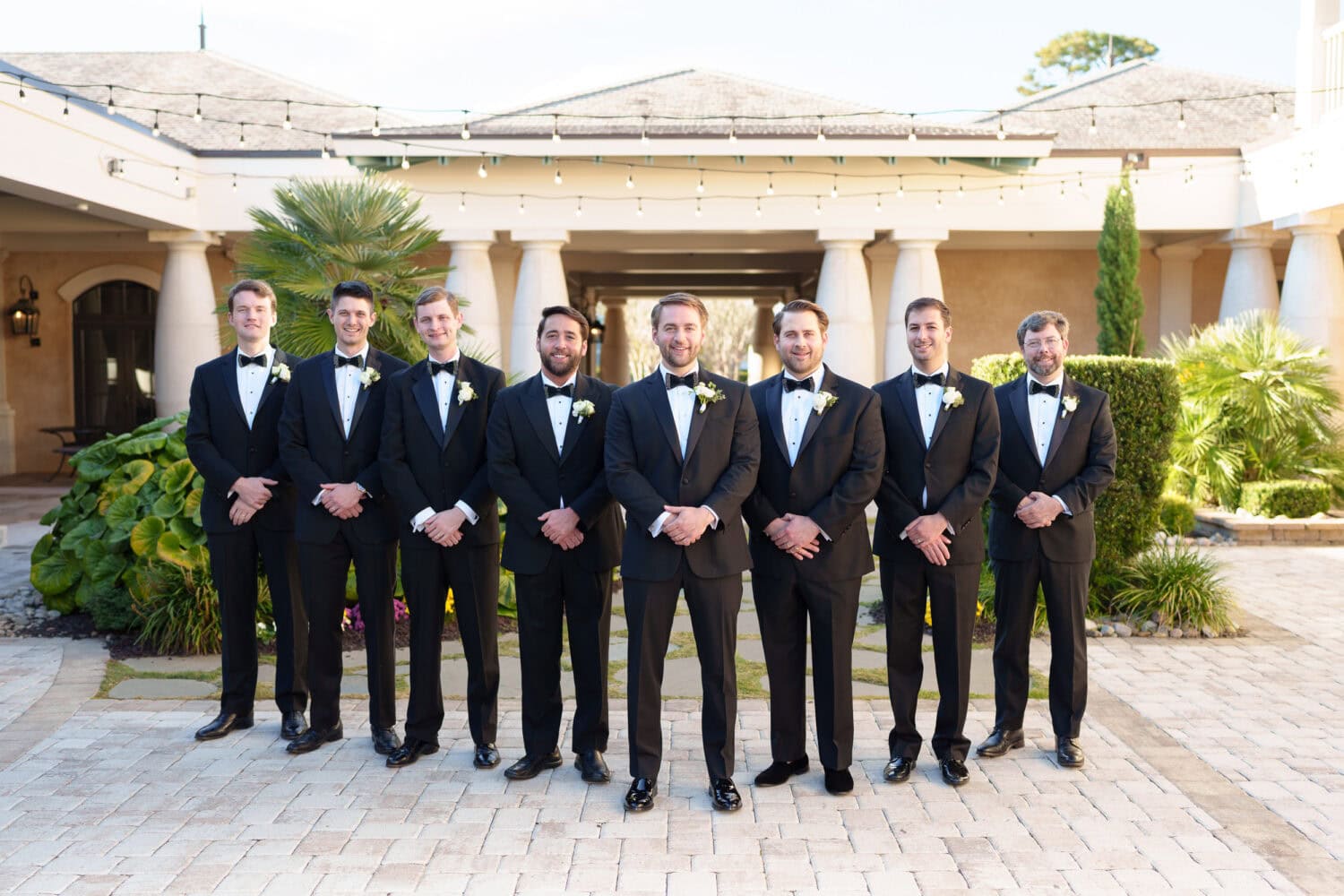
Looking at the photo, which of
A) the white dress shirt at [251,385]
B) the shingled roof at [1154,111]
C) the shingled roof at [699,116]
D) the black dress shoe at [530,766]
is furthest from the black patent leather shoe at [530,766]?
the shingled roof at [1154,111]

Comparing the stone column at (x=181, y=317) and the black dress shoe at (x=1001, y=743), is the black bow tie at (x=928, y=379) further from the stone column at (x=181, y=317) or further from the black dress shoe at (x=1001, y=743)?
the stone column at (x=181, y=317)

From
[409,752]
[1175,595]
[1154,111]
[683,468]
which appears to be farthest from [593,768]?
[1154,111]

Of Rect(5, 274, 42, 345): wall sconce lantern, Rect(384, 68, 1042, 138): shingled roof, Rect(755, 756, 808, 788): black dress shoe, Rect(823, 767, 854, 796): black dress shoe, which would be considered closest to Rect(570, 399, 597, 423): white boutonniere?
Rect(755, 756, 808, 788): black dress shoe

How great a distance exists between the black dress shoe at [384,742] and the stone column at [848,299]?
41.4ft

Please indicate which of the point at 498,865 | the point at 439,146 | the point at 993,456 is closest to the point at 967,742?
the point at 993,456

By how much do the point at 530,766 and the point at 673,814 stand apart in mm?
807

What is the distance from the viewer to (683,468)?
5141 millimetres

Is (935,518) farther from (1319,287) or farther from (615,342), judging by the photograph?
(615,342)

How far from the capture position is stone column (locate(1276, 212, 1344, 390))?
16.4m

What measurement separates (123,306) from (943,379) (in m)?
20.2

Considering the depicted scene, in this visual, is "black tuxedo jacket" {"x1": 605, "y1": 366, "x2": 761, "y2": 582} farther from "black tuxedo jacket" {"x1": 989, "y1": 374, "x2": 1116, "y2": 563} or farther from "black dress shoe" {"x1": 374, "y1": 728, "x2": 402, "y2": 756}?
"black dress shoe" {"x1": 374, "y1": 728, "x2": 402, "y2": 756}

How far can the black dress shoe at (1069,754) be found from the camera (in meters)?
5.66

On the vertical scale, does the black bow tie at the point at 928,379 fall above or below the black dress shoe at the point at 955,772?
above

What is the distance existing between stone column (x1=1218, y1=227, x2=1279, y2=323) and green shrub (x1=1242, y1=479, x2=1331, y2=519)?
496 cm
